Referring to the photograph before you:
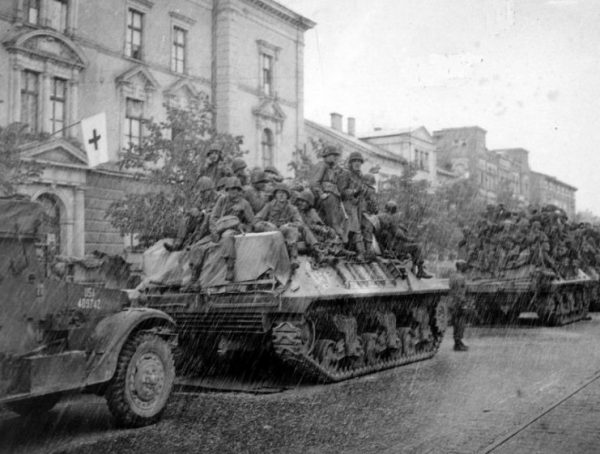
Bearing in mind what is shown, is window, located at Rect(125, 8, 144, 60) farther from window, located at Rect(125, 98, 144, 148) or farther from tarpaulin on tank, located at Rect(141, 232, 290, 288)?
tarpaulin on tank, located at Rect(141, 232, 290, 288)

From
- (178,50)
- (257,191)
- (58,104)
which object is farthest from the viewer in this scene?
(178,50)

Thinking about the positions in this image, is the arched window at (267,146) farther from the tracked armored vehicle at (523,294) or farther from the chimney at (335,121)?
the tracked armored vehicle at (523,294)

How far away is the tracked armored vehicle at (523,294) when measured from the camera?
17.5 m

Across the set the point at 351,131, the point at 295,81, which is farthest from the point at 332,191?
the point at 351,131

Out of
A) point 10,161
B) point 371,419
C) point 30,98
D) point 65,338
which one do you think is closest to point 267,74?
point 30,98

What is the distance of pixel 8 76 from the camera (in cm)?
2072

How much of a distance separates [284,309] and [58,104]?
51.2 feet

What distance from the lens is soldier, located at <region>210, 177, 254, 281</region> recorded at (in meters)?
9.93

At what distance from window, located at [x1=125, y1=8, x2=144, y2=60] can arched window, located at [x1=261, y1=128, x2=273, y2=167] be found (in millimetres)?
7277

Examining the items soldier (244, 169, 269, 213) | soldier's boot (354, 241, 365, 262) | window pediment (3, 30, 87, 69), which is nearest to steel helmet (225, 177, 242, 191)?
soldier (244, 169, 269, 213)

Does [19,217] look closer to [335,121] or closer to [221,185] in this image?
[221,185]

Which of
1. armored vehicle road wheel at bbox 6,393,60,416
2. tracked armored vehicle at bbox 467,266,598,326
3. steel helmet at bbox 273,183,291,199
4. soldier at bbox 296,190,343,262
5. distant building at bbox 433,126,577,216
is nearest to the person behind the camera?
armored vehicle road wheel at bbox 6,393,60,416

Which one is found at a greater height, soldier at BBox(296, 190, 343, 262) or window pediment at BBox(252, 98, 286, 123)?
window pediment at BBox(252, 98, 286, 123)

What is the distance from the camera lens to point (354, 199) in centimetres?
1189
